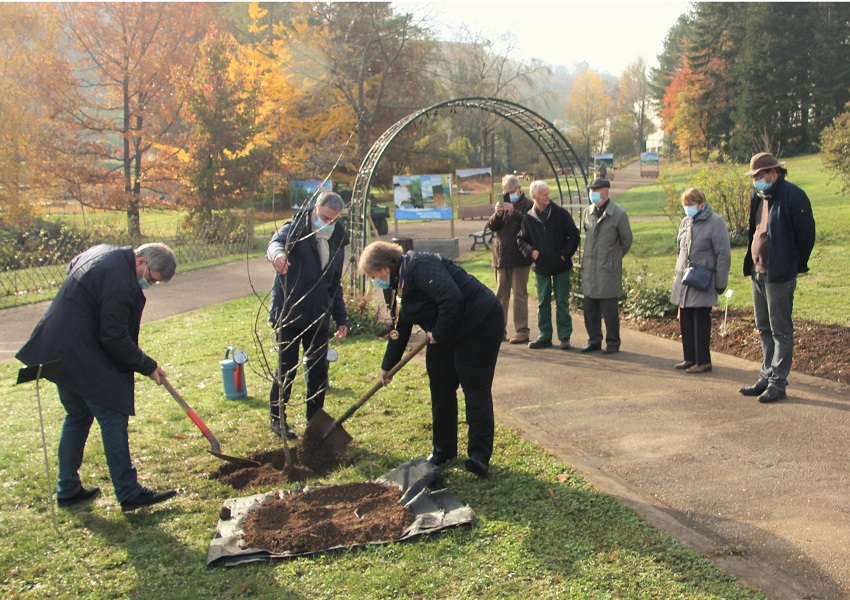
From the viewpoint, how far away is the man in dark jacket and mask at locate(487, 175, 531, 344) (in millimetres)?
9016

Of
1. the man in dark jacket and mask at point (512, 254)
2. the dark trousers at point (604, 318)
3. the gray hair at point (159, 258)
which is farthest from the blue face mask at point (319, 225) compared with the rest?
the dark trousers at point (604, 318)

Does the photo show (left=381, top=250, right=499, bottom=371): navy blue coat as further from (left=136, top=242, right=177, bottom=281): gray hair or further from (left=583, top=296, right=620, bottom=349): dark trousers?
(left=583, top=296, right=620, bottom=349): dark trousers

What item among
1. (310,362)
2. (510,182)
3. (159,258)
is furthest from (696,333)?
(159,258)

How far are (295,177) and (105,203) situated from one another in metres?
8.70

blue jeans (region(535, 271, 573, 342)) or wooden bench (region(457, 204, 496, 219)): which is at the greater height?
wooden bench (region(457, 204, 496, 219))

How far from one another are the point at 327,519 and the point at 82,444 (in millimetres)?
1796

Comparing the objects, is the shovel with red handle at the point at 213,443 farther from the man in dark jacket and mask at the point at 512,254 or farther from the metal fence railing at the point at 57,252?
the metal fence railing at the point at 57,252

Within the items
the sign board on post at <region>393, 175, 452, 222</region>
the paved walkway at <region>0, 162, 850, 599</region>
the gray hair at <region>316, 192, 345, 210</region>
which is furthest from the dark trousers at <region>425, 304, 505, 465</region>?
the sign board on post at <region>393, 175, 452, 222</region>

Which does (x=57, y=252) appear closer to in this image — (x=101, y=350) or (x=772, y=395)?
(x=101, y=350)

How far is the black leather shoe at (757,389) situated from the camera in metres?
6.52

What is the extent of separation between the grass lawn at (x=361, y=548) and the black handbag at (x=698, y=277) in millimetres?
2576

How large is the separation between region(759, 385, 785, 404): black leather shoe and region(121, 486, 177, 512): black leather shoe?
4.83 meters

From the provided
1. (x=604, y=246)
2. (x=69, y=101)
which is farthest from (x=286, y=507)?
(x=69, y=101)

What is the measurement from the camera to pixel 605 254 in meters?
8.31
